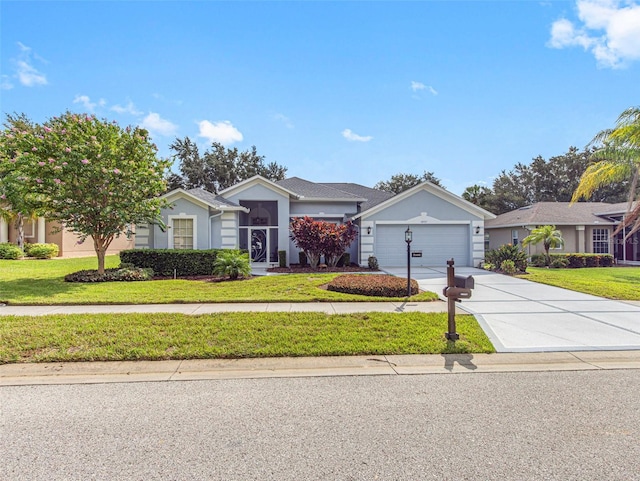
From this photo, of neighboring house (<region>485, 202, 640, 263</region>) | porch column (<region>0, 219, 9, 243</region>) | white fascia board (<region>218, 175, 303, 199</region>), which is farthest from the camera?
porch column (<region>0, 219, 9, 243</region>)

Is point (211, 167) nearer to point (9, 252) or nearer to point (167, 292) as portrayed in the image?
point (9, 252)

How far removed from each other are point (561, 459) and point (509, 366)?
232 cm

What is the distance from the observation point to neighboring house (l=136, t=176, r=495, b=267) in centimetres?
1692

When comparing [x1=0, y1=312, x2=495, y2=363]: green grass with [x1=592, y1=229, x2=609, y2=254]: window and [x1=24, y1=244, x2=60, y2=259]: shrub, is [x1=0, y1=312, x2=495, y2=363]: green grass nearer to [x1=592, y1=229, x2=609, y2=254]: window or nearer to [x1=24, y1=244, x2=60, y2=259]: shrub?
[x1=24, y1=244, x2=60, y2=259]: shrub

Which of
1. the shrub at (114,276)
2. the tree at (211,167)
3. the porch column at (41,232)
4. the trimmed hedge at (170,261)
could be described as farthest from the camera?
the tree at (211,167)

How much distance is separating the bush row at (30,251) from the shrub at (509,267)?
25434 mm

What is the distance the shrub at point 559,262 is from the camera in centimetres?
1953

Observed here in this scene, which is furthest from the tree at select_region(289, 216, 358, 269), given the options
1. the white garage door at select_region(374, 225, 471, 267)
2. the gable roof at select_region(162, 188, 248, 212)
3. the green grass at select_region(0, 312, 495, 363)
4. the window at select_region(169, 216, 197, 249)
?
the green grass at select_region(0, 312, 495, 363)

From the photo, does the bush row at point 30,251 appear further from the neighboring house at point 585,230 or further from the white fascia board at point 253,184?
the neighboring house at point 585,230

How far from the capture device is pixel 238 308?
8047 millimetres

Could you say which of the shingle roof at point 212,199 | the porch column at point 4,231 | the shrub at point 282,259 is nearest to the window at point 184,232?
the shingle roof at point 212,199

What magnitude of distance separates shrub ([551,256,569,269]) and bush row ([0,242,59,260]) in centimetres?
2938

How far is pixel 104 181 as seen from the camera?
12227 mm

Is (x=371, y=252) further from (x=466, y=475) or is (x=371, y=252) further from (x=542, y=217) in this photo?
(x=466, y=475)
